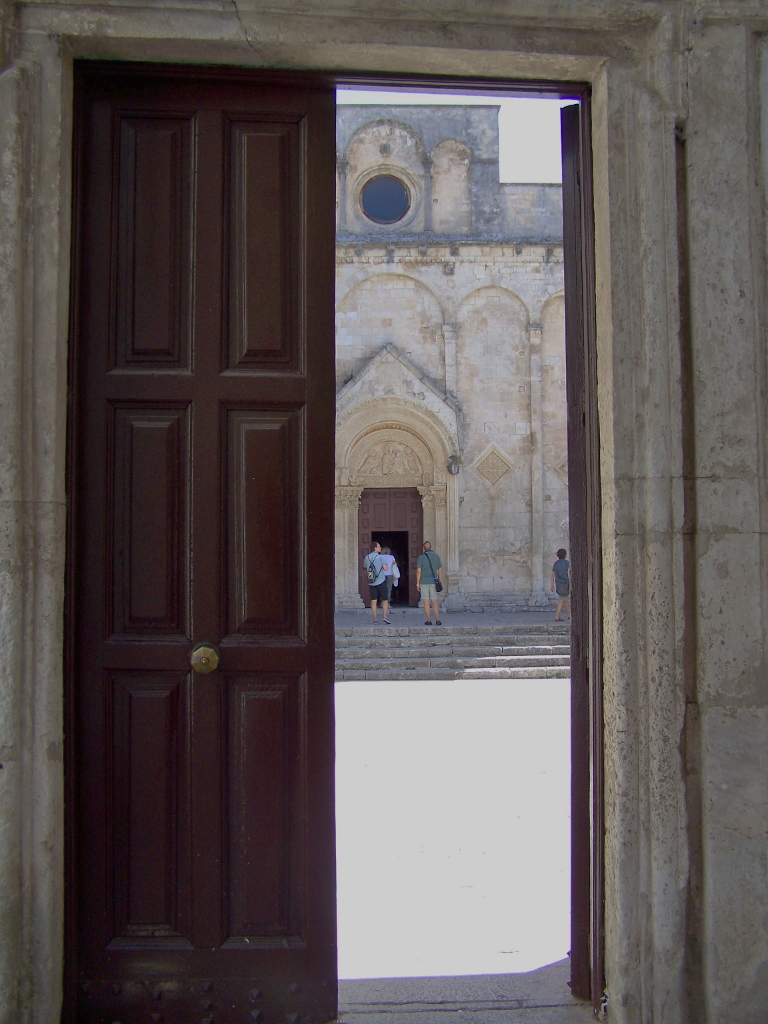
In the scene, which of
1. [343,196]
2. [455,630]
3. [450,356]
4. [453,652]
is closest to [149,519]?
[453,652]

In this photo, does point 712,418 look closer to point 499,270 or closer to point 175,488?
point 175,488

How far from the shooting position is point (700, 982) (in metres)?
2.09

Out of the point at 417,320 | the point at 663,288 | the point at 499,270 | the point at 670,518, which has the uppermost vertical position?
the point at 499,270

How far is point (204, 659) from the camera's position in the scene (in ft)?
7.32

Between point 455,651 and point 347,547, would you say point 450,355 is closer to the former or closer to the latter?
point 347,547

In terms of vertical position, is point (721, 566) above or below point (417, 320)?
below

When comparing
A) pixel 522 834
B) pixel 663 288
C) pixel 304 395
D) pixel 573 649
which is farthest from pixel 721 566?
pixel 522 834

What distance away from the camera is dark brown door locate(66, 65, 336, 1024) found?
7.36 ft

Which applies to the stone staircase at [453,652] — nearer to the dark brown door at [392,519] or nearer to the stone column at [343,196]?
the dark brown door at [392,519]

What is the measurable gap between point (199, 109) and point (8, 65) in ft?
1.82

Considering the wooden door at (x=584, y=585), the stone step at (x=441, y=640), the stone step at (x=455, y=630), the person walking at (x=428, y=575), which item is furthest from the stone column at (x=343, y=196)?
the wooden door at (x=584, y=585)

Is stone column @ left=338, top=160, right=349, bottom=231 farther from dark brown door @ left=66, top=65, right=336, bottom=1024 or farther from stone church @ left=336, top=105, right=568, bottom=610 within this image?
dark brown door @ left=66, top=65, right=336, bottom=1024

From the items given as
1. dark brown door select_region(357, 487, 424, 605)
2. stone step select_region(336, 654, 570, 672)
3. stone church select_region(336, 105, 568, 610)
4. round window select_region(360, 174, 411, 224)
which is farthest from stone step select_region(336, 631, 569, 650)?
round window select_region(360, 174, 411, 224)

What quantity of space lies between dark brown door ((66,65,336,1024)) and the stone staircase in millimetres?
7914
